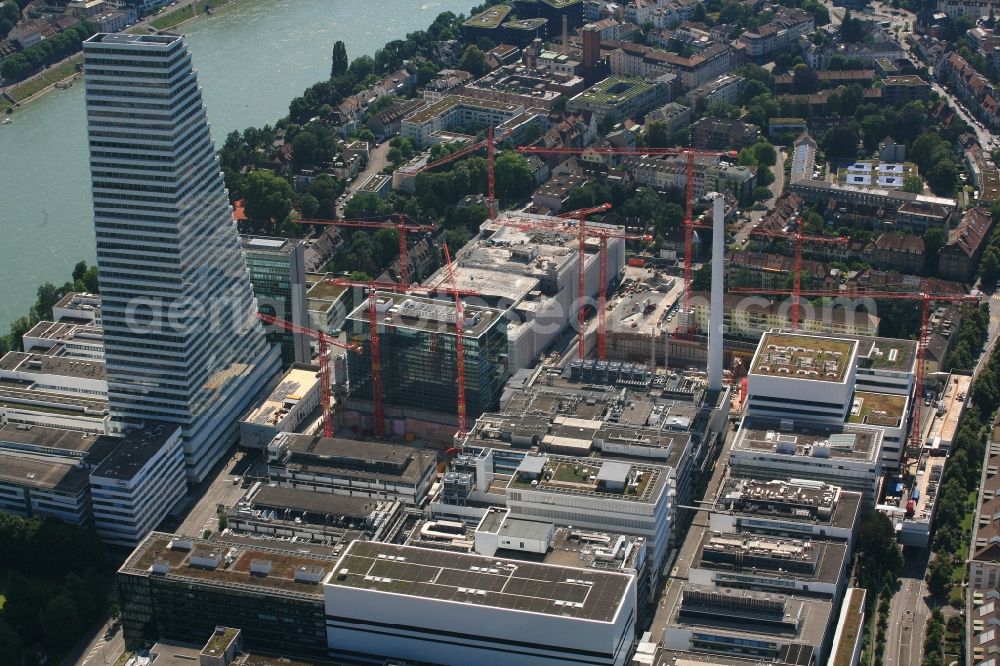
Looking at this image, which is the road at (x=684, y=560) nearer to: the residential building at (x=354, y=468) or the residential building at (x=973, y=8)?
the residential building at (x=354, y=468)

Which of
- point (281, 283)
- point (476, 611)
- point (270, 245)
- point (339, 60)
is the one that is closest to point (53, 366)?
point (281, 283)

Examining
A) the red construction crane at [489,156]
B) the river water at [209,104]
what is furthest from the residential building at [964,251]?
the river water at [209,104]

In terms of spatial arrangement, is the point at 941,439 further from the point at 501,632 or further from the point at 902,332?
the point at 501,632

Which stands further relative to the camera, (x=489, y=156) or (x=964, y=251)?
(x=489, y=156)

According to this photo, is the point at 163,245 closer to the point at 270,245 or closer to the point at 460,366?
the point at 270,245

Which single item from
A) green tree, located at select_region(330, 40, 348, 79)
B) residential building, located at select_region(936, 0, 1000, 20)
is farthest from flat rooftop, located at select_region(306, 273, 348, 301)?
residential building, located at select_region(936, 0, 1000, 20)
